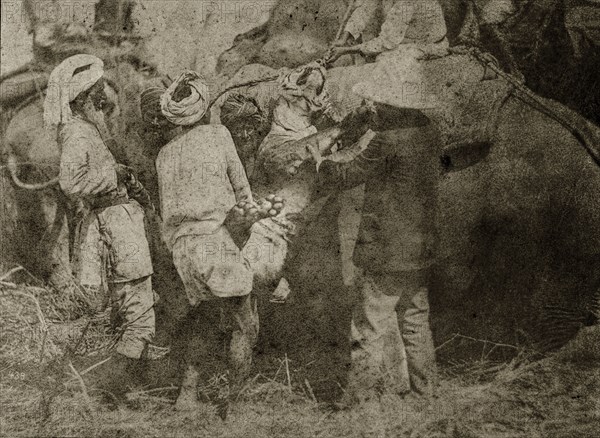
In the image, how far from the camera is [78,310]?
4871 millimetres

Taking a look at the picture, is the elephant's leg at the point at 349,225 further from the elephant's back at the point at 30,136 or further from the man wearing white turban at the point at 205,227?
the elephant's back at the point at 30,136

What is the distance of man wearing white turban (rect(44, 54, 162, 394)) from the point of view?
15.7 ft

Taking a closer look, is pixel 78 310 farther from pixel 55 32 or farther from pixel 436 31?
pixel 436 31

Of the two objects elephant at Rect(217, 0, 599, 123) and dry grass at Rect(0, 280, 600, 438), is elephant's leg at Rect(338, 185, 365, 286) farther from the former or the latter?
elephant at Rect(217, 0, 599, 123)

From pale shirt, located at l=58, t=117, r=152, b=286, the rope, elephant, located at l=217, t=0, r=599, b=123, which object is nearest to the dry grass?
pale shirt, located at l=58, t=117, r=152, b=286

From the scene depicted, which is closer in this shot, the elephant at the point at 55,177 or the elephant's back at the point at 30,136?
the elephant at the point at 55,177

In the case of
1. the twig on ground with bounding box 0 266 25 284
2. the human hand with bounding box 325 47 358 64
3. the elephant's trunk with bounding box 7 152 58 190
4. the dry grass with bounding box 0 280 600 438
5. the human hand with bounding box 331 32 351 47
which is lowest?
the dry grass with bounding box 0 280 600 438

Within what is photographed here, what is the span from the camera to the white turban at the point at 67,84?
15.8 ft

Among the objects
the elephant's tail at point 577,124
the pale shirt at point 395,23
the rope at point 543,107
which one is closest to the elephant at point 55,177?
the pale shirt at point 395,23

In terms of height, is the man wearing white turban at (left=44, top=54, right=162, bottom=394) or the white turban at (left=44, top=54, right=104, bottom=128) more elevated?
the white turban at (left=44, top=54, right=104, bottom=128)

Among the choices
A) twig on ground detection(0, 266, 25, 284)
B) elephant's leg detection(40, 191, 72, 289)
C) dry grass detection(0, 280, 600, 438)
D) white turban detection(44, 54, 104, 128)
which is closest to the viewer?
dry grass detection(0, 280, 600, 438)

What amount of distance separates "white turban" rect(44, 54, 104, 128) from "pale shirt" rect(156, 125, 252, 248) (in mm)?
569

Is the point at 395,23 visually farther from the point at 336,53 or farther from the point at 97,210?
the point at 97,210

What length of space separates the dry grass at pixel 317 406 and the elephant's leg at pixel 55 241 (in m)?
0.20
